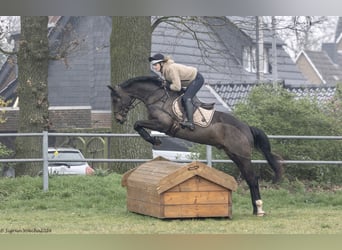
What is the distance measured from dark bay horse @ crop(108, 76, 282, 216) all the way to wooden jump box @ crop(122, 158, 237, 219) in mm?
602

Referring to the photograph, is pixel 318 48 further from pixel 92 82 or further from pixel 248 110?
pixel 248 110

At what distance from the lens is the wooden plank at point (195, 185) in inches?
512

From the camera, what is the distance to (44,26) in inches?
750

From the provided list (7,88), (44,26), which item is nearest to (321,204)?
(44,26)

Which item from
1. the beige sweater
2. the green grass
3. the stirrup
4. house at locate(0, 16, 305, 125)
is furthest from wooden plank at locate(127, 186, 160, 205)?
house at locate(0, 16, 305, 125)

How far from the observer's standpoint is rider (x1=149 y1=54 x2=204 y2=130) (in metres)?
13.4

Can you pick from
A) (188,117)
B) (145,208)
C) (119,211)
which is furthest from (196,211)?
(119,211)

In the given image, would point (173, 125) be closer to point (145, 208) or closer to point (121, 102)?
point (121, 102)

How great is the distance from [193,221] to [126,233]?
1.75m

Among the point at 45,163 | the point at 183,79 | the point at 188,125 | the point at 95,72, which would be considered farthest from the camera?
the point at 95,72

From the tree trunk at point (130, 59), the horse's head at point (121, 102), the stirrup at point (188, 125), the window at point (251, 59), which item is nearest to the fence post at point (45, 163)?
the tree trunk at point (130, 59)

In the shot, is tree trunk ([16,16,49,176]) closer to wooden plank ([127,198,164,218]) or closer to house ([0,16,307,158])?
wooden plank ([127,198,164,218])

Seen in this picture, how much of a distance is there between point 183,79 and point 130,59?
5139 millimetres

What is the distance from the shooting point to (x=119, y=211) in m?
14.7
